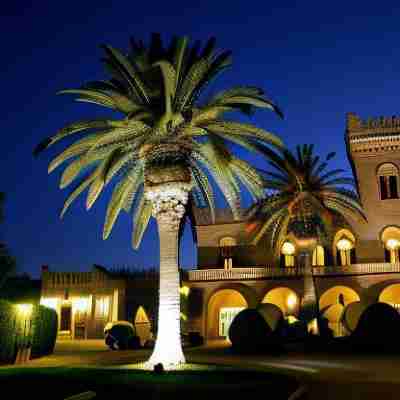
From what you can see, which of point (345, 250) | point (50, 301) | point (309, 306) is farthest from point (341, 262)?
point (50, 301)

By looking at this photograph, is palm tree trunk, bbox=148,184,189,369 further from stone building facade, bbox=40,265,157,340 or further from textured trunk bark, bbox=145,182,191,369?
stone building facade, bbox=40,265,157,340

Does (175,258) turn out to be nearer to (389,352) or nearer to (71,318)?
(389,352)

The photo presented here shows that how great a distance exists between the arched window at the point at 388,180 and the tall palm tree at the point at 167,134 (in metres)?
20.6

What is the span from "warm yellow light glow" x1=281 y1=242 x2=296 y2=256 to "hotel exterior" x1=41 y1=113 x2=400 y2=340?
0.07m

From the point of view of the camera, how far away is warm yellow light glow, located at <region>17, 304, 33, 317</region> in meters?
21.1

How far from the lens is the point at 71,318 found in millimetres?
36062

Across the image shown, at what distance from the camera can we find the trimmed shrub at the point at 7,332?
1959cm

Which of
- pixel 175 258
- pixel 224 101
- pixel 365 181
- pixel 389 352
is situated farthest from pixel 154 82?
pixel 365 181

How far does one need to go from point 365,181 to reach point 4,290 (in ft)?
88.7

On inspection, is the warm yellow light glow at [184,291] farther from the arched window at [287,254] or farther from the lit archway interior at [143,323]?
the arched window at [287,254]

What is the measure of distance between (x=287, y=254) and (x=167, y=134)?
22.6 m

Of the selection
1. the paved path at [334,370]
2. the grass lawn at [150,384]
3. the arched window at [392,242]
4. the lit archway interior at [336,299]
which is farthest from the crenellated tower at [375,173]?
the grass lawn at [150,384]

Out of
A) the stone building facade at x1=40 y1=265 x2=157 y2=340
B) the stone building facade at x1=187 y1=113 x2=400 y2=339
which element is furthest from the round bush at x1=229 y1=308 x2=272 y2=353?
the stone building facade at x1=40 y1=265 x2=157 y2=340

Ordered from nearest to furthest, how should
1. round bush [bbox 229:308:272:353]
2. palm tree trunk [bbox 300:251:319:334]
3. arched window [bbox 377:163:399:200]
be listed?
round bush [bbox 229:308:272:353] → palm tree trunk [bbox 300:251:319:334] → arched window [bbox 377:163:399:200]
